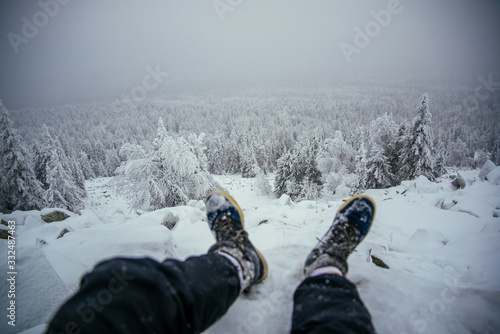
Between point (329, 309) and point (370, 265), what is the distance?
1.55 m

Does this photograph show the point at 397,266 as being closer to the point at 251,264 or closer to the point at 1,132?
the point at 251,264

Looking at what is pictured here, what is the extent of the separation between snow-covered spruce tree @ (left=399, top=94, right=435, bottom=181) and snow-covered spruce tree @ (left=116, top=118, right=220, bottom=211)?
50.2 ft

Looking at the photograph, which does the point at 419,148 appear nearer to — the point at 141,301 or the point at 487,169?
the point at 487,169

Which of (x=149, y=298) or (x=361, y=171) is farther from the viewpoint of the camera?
(x=361, y=171)

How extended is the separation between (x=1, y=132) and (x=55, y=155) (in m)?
5.15

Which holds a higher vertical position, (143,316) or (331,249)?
(143,316)

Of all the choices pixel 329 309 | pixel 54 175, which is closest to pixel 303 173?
pixel 329 309

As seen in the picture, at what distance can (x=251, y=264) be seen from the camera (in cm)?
193

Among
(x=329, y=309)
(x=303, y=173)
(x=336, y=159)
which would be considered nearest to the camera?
(x=329, y=309)

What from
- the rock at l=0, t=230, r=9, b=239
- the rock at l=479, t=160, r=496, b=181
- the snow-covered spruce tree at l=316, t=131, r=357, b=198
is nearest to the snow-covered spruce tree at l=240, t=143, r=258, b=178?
the snow-covered spruce tree at l=316, t=131, r=357, b=198

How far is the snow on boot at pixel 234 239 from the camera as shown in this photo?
189 centimetres

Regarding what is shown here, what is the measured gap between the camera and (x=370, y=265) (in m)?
2.56

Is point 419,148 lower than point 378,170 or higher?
higher

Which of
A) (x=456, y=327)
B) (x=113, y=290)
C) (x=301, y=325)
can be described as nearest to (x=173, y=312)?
(x=113, y=290)
